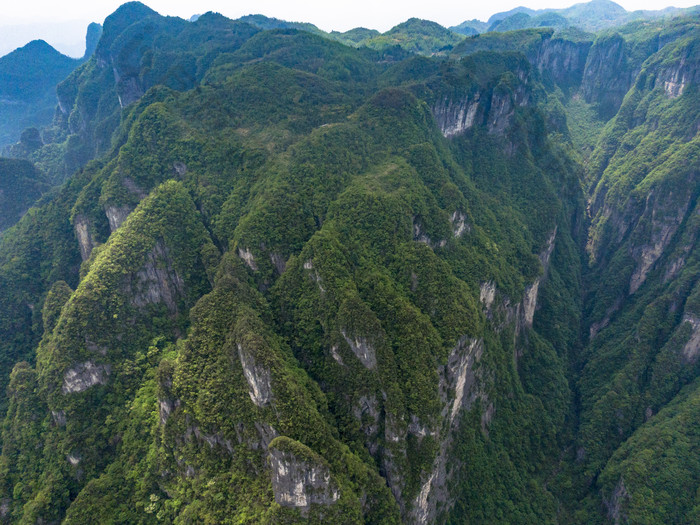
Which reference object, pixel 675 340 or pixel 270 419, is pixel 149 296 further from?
pixel 675 340

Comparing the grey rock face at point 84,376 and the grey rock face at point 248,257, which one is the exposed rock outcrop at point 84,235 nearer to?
the grey rock face at point 84,376

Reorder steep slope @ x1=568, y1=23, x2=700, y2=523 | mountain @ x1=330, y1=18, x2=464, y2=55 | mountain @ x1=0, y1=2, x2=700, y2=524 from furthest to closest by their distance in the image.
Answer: mountain @ x1=330, y1=18, x2=464, y2=55
steep slope @ x1=568, y1=23, x2=700, y2=523
mountain @ x1=0, y1=2, x2=700, y2=524

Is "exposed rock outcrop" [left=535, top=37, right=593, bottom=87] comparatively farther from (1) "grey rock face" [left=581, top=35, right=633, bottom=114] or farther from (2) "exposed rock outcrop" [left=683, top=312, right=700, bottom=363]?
(2) "exposed rock outcrop" [left=683, top=312, right=700, bottom=363]

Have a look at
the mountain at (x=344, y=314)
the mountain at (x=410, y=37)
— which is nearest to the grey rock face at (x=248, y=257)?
the mountain at (x=344, y=314)

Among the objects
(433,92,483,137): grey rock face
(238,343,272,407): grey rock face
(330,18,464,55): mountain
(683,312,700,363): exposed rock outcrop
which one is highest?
(330,18,464,55): mountain

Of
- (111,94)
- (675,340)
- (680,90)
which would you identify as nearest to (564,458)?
(675,340)

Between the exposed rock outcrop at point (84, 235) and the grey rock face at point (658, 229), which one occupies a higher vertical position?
the exposed rock outcrop at point (84, 235)

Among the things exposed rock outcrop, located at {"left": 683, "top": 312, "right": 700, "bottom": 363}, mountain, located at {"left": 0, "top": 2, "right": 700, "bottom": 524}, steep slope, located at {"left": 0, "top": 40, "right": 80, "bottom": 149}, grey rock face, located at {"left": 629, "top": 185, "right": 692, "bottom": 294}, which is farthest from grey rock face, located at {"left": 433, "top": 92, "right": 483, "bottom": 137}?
steep slope, located at {"left": 0, "top": 40, "right": 80, "bottom": 149}
